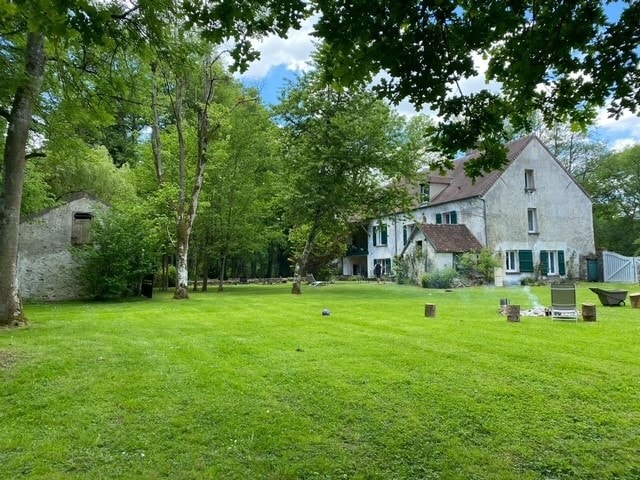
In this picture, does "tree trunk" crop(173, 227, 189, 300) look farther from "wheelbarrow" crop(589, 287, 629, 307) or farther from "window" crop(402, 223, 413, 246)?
"window" crop(402, 223, 413, 246)

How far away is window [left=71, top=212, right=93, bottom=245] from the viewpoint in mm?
18984

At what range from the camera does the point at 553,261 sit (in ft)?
100

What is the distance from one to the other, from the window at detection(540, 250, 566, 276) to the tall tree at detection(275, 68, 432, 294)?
13660 millimetres

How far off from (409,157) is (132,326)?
15.4 metres

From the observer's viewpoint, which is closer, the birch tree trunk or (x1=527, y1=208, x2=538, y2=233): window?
the birch tree trunk

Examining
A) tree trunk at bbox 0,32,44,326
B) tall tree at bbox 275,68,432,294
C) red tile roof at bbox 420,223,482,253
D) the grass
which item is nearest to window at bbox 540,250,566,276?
red tile roof at bbox 420,223,482,253

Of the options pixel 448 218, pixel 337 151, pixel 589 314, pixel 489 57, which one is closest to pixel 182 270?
pixel 337 151

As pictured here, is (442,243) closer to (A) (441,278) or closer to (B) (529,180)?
(A) (441,278)

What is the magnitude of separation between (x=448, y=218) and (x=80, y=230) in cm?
2305

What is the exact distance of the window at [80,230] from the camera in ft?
62.3

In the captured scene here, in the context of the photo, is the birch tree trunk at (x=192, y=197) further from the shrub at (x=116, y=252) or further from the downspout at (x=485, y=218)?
the downspout at (x=485, y=218)

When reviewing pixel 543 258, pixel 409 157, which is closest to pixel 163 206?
pixel 409 157

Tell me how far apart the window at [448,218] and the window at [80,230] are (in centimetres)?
2245

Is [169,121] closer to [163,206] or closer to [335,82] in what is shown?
[163,206]
